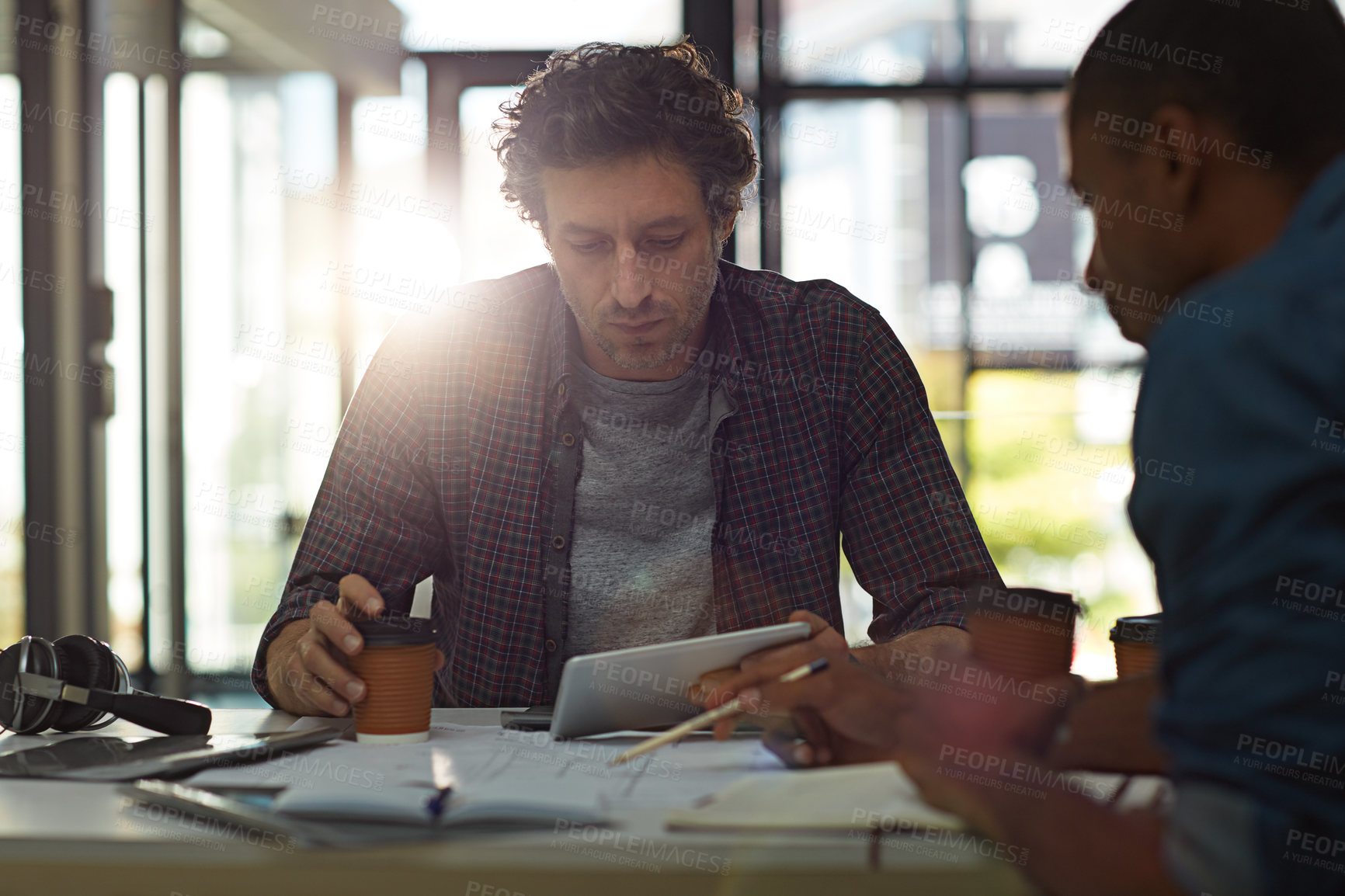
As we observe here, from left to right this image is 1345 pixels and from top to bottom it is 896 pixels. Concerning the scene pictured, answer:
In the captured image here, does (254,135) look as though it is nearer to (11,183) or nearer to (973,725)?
(11,183)

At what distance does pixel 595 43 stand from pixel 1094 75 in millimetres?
1177

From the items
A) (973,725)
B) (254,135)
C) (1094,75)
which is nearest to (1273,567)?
(973,725)

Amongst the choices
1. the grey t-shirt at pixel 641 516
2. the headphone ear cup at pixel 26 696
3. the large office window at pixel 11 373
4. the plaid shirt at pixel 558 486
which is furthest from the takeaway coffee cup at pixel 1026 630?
the large office window at pixel 11 373

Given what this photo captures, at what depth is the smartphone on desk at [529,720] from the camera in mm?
1163

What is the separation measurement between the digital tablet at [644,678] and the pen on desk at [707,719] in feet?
0.16

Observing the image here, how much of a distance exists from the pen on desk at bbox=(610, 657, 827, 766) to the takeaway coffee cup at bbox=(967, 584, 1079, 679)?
0.15 m

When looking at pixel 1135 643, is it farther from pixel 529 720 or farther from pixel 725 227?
pixel 725 227

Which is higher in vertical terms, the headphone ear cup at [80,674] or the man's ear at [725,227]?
the man's ear at [725,227]

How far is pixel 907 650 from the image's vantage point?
134 cm

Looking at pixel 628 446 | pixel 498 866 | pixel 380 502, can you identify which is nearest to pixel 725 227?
pixel 628 446

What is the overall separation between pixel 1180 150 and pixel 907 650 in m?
0.76

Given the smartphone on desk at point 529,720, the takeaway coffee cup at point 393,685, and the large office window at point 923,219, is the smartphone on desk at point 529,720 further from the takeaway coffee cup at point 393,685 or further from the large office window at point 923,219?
the large office window at point 923,219

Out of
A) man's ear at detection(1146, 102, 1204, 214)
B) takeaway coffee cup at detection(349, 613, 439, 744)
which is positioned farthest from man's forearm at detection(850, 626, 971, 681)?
man's ear at detection(1146, 102, 1204, 214)

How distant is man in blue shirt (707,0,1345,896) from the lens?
1.89ft
